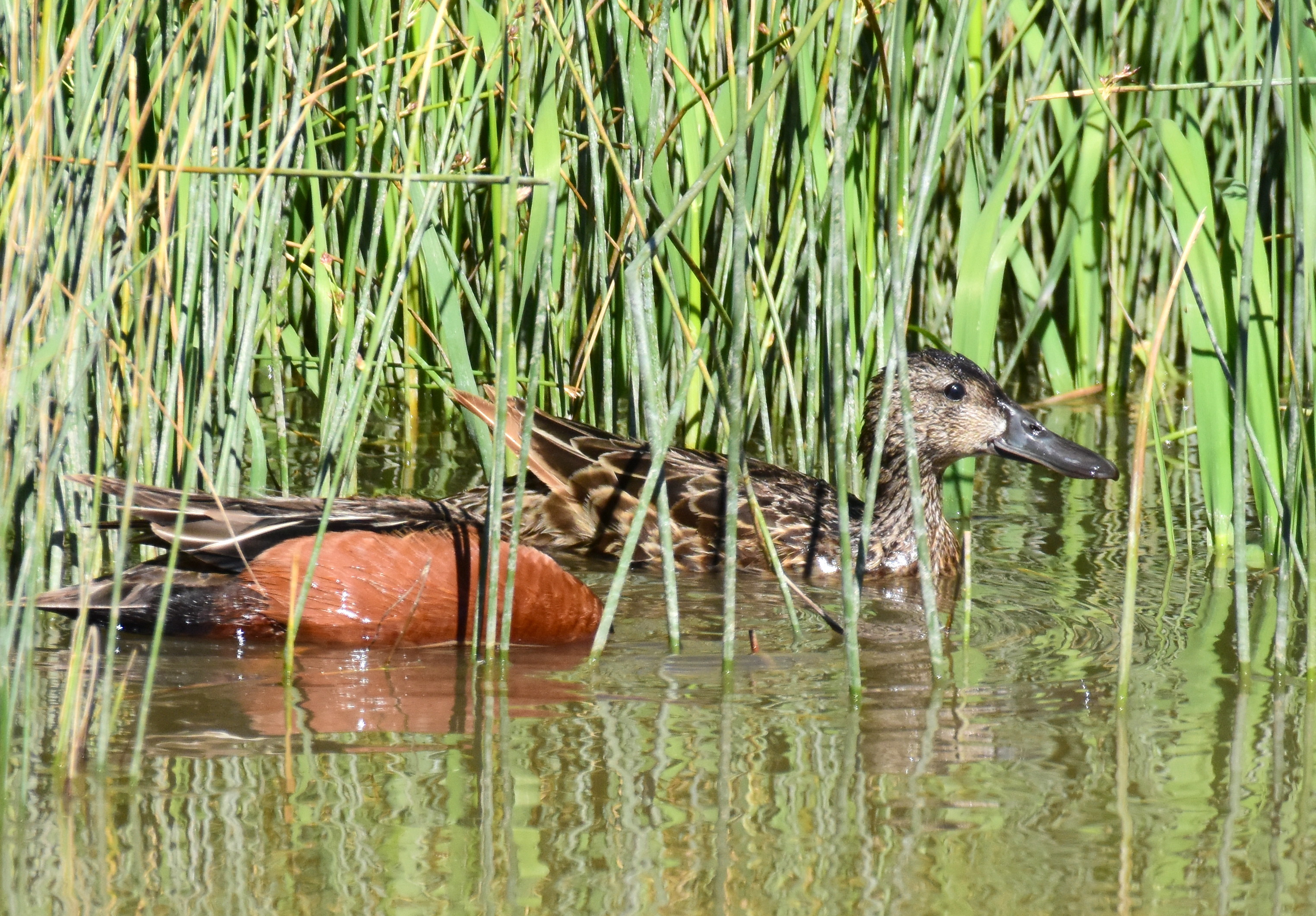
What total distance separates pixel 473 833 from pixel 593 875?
27 cm

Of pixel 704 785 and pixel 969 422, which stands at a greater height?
pixel 969 422

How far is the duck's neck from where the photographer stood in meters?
5.70

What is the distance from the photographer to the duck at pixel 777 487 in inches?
218

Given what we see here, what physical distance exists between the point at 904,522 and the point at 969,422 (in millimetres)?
445

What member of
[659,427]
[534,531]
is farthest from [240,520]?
[534,531]

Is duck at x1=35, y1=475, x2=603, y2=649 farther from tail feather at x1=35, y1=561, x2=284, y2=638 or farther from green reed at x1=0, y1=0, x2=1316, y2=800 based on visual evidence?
green reed at x1=0, y1=0, x2=1316, y2=800

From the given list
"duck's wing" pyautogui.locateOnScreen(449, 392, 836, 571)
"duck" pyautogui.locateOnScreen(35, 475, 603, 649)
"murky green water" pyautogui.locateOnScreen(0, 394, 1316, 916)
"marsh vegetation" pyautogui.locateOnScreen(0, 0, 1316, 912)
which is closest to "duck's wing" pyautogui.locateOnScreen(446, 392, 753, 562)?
"duck's wing" pyautogui.locateOnScreen(449, 392, 836, 571)

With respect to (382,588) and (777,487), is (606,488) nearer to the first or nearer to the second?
(777,487)

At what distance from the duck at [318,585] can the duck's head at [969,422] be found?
1.98 meters

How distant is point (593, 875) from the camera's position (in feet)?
9.02

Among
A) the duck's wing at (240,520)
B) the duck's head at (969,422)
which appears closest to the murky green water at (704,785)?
the duck's wing at (240,520)

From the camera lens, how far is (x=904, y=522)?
5980 millimetres

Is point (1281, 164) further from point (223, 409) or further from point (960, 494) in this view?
point (223, 409)

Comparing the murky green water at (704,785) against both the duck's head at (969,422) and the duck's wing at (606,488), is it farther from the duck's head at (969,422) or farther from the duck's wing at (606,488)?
the duck's head at (969,422)
